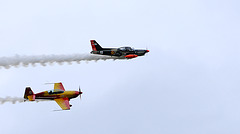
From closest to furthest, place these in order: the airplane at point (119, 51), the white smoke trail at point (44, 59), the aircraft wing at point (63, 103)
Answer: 1. the white smoke trail at point (44, 59)
2. the aircraft wing at point (63, 103)
3. the airplane at point (119, 51)

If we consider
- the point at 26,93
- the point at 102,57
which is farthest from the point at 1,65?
the point at 102,57

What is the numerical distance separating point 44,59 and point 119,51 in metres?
12.3

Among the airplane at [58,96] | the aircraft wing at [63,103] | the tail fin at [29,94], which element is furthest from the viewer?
the airplane at [58,96]

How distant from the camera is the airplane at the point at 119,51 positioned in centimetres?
6975

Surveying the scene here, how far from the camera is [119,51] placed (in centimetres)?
7081

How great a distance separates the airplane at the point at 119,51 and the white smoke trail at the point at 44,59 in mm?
792

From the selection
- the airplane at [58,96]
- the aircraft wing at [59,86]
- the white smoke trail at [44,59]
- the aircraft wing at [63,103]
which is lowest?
the aircraft wing at [63,103]

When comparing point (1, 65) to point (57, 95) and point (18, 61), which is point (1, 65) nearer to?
point (18, 61)

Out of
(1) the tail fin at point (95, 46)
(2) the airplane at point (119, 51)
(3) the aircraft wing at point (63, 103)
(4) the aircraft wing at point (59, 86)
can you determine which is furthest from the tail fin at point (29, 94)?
(1) the tail fin at point (95, 46)

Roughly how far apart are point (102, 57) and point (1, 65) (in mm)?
17033

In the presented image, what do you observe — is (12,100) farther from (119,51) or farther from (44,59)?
(119,51)

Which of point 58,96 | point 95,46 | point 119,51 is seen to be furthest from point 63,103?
point 119,51

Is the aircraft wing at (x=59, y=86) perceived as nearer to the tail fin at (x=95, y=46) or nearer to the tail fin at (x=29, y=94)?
the tail fin at (x=29, y=94)

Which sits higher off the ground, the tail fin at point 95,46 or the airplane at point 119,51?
the tail fin at point 95,46
